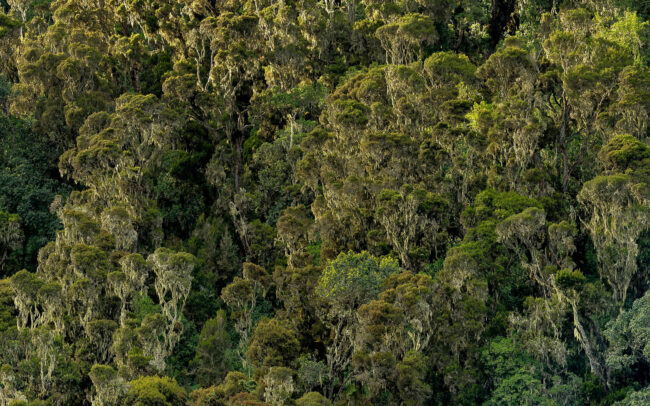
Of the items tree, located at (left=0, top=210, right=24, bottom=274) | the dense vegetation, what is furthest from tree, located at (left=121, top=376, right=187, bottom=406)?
tree, located at (left=0, top=210, right=24, bottom=274)

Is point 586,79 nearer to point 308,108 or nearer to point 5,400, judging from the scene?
point 308,108

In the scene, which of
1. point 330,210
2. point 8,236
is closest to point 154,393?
point 330,210

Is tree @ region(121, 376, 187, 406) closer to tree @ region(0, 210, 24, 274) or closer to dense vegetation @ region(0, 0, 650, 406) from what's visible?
dense vegetation @ region(0, 0, 650, 406)

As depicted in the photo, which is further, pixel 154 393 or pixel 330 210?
pixel 330 210

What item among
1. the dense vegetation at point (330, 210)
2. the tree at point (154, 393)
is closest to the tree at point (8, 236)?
the dense vegetation at point (330, 210)

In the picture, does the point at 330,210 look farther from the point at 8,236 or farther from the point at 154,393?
the point at 8,236

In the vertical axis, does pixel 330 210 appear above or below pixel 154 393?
above

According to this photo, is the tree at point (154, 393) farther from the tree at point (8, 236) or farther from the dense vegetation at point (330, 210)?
the tree at point (8, 236)

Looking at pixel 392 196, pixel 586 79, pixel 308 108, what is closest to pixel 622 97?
pixel 586 79
